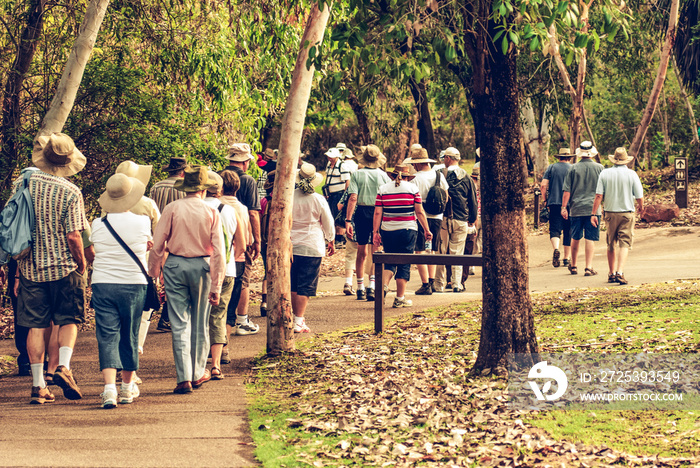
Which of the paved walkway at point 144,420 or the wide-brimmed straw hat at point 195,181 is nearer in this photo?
the paved walkway at point 144,420

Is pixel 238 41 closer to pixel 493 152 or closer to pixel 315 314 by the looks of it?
pixel 315 314

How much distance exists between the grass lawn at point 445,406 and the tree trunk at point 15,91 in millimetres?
4867

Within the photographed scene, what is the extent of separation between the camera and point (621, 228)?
1209 cm

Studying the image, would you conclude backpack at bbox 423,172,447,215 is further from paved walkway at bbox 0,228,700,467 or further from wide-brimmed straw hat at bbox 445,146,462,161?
paved walkway at bbox 0,228,700,467

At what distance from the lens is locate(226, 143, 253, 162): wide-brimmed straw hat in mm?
9586

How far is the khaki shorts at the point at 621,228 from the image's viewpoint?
12016 millimetres

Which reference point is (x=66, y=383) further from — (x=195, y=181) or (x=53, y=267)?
(x=195, y=181)

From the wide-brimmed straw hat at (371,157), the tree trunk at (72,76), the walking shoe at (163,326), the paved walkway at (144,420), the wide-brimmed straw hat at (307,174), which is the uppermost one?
the tree trunk at (72,76)

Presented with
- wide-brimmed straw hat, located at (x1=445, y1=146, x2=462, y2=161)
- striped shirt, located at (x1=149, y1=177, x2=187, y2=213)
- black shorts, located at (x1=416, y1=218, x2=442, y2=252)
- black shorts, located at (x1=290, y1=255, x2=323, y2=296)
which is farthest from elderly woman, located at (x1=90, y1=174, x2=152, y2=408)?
wide-brimmed straw hat, located at (x1=445, y1=146, x2=462, y2=161)

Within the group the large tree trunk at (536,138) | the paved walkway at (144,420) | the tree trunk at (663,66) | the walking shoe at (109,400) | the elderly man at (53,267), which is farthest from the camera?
the large tree trunk at (536,138)

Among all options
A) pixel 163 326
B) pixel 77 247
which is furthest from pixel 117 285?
pixel 163 326

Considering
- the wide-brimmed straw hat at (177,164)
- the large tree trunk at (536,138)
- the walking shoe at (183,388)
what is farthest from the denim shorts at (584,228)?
the large tree trunk at (536,138)

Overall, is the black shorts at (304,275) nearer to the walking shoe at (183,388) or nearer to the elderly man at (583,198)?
the walking shoe at (183,388)

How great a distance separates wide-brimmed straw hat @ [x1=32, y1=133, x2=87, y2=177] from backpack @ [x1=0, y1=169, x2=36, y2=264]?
0.70ft
